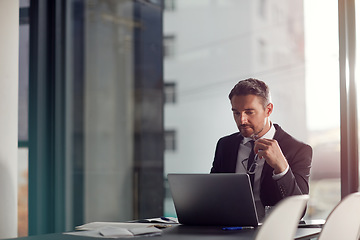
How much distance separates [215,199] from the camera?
2.99 meters

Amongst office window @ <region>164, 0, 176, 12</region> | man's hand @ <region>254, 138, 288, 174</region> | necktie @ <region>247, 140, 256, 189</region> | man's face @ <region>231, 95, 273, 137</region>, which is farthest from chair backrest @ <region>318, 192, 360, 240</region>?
office window @ <region>164, 0, 176, 12</region>

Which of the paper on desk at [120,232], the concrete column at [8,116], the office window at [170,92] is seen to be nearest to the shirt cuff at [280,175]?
the paper on desk at [120,232]

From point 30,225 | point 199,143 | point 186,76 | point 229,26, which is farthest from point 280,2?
point 30,225

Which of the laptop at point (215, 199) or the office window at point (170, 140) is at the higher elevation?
the office window at point (170, 140)

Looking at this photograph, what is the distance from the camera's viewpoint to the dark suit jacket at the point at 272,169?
12.5 feet

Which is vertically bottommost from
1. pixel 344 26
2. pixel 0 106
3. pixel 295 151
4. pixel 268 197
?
pixel 268 197

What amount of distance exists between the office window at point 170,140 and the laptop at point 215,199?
1.72m

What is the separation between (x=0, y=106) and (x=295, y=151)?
2.10 metres

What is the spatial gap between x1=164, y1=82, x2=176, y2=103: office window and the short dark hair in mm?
770

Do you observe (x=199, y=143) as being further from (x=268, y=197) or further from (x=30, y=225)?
(x=30, y=225)

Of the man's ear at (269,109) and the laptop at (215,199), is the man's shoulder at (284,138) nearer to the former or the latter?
the man's ear at (269,109)

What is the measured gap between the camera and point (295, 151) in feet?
13.2

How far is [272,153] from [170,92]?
1.26 meters

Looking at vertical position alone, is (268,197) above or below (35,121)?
below
